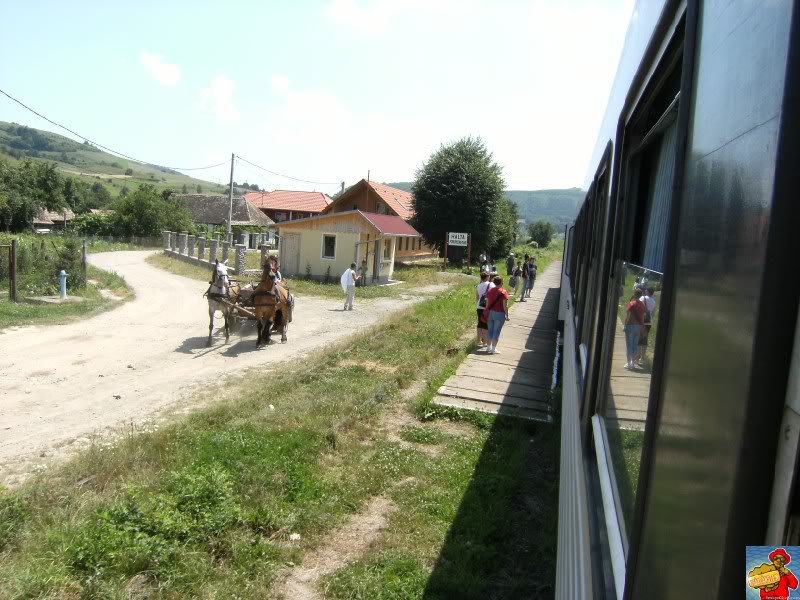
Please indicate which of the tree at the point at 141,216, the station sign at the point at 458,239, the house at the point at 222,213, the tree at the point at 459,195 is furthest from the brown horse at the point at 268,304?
the house at the point at 222,213

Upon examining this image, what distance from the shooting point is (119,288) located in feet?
65.6

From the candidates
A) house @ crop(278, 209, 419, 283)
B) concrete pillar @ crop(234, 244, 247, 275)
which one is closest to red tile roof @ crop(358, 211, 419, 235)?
house @ crop(278, 209, 419, 283)

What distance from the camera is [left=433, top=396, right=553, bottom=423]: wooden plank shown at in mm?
7242

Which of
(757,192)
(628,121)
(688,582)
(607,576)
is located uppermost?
(628,121)

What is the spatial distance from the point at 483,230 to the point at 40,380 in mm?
29012

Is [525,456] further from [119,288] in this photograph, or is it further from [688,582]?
[119,288]

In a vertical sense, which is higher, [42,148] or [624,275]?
[42,148]

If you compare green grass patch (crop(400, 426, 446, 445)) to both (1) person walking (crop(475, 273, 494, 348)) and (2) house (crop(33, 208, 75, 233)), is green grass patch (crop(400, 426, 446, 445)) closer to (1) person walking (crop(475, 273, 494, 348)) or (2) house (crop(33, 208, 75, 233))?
(1) person walking (crop(475, 273, 494, 348))

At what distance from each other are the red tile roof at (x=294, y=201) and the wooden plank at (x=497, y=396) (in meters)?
51.3

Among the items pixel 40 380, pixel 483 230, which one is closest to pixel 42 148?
pixel 483 230

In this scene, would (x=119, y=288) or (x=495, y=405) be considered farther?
(x=119, y=288)

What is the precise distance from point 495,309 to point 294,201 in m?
52.6

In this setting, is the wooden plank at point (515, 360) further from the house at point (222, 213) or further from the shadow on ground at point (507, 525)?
the house at point (222, 213)

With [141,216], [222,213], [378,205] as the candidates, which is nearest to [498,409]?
[378,205]
